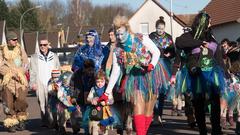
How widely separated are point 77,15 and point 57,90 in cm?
8565

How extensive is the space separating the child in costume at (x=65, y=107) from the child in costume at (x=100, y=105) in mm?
1566

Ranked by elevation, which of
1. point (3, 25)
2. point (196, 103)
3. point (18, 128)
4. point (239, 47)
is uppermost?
point (3, 25)

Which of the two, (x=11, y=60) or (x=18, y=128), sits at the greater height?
(x=11, y=60)

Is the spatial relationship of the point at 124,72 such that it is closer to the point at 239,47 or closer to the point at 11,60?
the point at 239,47

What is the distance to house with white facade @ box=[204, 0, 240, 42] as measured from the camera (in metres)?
35.6

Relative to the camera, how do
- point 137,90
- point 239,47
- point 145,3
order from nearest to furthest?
point 137,90
point 239,47
point 145,3

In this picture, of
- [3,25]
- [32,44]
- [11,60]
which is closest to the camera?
[11,60]

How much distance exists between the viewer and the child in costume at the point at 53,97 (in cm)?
1173

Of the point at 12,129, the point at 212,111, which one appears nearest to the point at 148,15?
the point at 12,129

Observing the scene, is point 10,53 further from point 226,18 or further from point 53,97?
point 226,18

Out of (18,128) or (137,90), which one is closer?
(137,90)

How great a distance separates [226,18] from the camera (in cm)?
3688

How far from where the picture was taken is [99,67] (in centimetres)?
958

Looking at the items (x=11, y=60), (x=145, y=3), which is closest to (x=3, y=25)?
(x=145, y=3)
